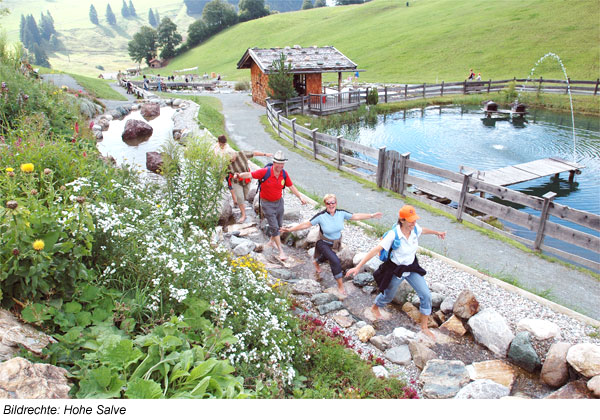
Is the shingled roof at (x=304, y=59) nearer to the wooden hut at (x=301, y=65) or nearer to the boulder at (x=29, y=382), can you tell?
the wooden hut at (x=301, y=65)

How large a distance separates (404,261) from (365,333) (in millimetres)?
1182

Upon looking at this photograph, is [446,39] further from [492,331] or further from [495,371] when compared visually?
[495,371]

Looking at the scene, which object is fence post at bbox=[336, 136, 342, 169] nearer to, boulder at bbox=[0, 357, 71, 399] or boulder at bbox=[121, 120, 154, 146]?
boulder at bbox=[121, 120, 154, 146]

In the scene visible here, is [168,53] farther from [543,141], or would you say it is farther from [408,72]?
[543,141]

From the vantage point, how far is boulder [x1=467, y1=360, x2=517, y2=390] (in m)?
4.74

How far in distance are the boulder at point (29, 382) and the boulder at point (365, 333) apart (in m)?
3.74

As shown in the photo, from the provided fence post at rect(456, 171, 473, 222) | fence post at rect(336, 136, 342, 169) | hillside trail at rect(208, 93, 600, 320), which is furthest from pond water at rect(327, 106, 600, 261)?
fence post at rect(336, 136, 342, 169)

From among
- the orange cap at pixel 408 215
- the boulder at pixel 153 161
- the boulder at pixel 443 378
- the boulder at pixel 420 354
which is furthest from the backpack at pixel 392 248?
the boulder at pixel 153 161

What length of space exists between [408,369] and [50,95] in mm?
12453

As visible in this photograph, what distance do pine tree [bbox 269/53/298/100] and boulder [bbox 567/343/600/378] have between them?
23993 mm

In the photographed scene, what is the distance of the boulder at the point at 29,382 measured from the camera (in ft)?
8.09

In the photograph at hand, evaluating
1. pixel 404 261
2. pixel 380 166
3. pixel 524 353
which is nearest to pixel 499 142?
pixel 380 166

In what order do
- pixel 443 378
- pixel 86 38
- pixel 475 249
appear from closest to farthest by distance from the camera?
pixel 443 378 < pixel 475 249 < pixel 86 38

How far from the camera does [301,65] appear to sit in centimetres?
2920
